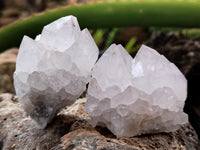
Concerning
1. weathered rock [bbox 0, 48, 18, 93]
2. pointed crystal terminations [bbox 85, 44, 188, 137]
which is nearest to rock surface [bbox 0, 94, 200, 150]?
pointed crystal terminations [bbox 85, 44, 188, 137]

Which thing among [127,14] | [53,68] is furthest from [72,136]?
[127,14]

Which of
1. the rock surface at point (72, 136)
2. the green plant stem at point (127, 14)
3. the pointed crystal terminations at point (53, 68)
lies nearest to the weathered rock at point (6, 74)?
the green plant stem at point (127, 14)

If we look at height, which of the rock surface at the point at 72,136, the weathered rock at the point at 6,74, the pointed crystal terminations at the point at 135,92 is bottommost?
the weathered rock at the point at 6,74

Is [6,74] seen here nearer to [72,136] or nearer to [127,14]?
[127,14]

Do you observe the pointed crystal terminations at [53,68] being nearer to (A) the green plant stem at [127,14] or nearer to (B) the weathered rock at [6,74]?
(A) the green plant stem at [127,14]

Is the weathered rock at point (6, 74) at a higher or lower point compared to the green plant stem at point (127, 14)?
lower

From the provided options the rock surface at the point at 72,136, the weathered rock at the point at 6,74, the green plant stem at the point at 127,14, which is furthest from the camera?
the weathered rock at the point at 6,74

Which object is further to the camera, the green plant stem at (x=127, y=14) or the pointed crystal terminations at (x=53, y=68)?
the green plant stem at (x=127, y=14)
